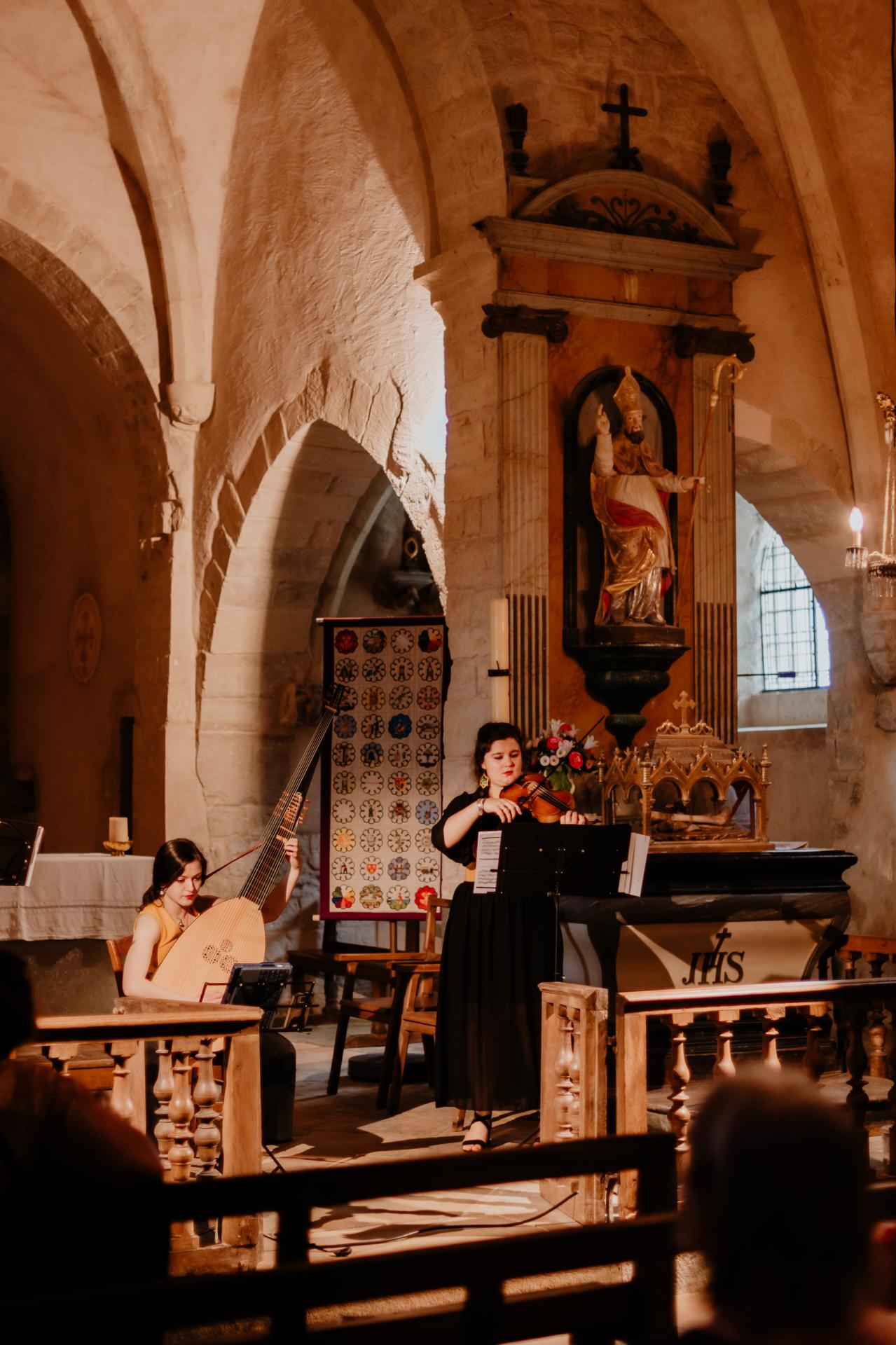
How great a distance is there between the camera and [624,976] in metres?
6.48

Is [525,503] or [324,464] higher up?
[324,464]

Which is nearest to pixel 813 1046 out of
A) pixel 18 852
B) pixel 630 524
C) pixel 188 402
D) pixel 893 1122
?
pixel 893 1122

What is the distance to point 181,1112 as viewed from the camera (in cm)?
457

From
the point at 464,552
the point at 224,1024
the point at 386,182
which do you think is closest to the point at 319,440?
the point at 386,182

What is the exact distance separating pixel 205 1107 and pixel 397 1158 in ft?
3.67

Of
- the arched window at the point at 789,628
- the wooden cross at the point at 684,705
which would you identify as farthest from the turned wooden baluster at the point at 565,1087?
the arched window at the point at 789,628

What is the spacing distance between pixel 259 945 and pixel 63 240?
5.90m

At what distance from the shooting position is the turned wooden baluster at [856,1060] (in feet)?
16.5

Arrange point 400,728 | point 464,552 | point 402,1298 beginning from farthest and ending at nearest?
point 400,728 → point 464,552 → point 402,1298

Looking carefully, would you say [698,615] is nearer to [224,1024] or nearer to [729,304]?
[729,304]

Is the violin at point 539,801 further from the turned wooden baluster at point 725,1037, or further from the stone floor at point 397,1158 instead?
the turned wooden baluster at point 725,1037

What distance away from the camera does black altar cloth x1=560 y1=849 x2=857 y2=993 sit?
6.46 metres

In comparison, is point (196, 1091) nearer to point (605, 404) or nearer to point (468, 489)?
point (468, 489)

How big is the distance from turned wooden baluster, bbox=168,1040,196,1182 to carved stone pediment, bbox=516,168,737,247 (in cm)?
474
